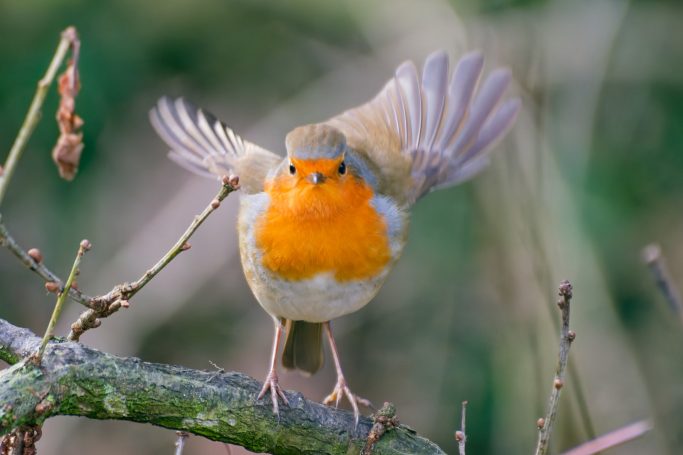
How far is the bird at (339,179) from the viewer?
3219 mm

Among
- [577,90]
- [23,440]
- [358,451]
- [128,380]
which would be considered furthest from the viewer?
[577,90]

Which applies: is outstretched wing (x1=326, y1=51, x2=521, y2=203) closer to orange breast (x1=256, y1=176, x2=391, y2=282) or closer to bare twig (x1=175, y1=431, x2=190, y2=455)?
orange breast (x1=256, y1=176, x2=391, y2=282)

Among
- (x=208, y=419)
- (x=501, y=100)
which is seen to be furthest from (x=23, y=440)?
(x=501, y=100)

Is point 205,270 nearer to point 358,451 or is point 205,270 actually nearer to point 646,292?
point 646,292

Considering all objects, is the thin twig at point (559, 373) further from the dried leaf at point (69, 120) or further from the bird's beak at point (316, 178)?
the bird's beak at point (316, 178)

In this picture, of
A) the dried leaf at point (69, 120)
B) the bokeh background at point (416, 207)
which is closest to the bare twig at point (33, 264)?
the dried leaf at point (69, 120)

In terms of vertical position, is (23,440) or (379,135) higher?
(379,135)

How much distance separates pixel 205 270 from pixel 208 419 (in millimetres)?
3068

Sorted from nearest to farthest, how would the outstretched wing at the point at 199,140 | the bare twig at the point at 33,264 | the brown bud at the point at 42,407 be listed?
the bare twig at the point at 33,264 < the brown bud at the point at 42,407 < the outstretched wing at the point at 199,140

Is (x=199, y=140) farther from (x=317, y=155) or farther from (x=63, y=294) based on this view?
(x=63, y=294)

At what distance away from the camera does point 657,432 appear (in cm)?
455

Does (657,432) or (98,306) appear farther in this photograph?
(657,432)

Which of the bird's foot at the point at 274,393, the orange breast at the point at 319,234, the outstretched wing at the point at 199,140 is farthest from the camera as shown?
the outstretched wing at the point at 199,140

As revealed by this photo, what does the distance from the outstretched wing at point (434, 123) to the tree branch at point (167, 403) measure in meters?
1.30
